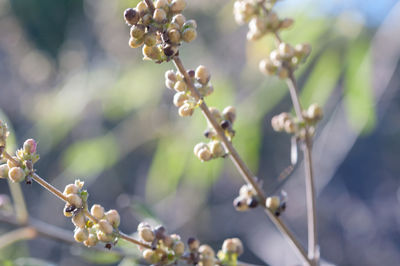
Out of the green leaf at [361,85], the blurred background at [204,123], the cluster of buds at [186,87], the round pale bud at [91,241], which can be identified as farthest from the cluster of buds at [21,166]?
the green leaf at [361,85]

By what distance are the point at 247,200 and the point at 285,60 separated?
0.93ft

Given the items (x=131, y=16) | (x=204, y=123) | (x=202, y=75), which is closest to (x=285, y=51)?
(x=202, y=75)

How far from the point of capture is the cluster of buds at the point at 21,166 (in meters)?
0.63

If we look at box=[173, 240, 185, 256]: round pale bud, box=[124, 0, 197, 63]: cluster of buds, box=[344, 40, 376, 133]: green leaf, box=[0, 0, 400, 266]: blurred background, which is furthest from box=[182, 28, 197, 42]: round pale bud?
box=[344, 40, 376, 133]: green leaf

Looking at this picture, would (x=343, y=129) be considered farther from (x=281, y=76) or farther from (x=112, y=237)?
(x=112, y=237)

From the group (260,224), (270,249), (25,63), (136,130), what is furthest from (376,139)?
(25,63)

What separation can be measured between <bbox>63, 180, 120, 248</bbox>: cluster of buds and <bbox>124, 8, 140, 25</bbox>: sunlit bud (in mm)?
227

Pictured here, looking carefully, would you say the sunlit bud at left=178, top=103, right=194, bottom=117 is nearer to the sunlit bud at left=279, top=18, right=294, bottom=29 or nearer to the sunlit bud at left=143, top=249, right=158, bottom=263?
the sunlit bud at left=143, top=249, right=158, bottom=263

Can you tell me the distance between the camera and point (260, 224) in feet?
10.9

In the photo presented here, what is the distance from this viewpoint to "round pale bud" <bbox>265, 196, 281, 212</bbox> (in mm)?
796

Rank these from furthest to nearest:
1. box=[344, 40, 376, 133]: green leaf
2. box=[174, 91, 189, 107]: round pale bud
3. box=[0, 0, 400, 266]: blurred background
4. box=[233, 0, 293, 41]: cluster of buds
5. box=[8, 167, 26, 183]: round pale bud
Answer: box=[0, 0, 400, 266]: blurred background < box=[344, 40, 376, 133]: green leaf < box=[233, 0, 293, 41]: cluster of buds < box=[174, 91, 189, 107]: round pale bud < box=[8, 167, 26, 183]: round pale bud

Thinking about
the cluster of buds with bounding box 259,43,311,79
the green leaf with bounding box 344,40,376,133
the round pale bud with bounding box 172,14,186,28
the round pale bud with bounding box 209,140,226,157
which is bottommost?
the round pale bud with bounding box 209,140,226,157

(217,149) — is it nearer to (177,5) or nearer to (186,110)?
(186,110)

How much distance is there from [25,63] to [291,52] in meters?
3.85
